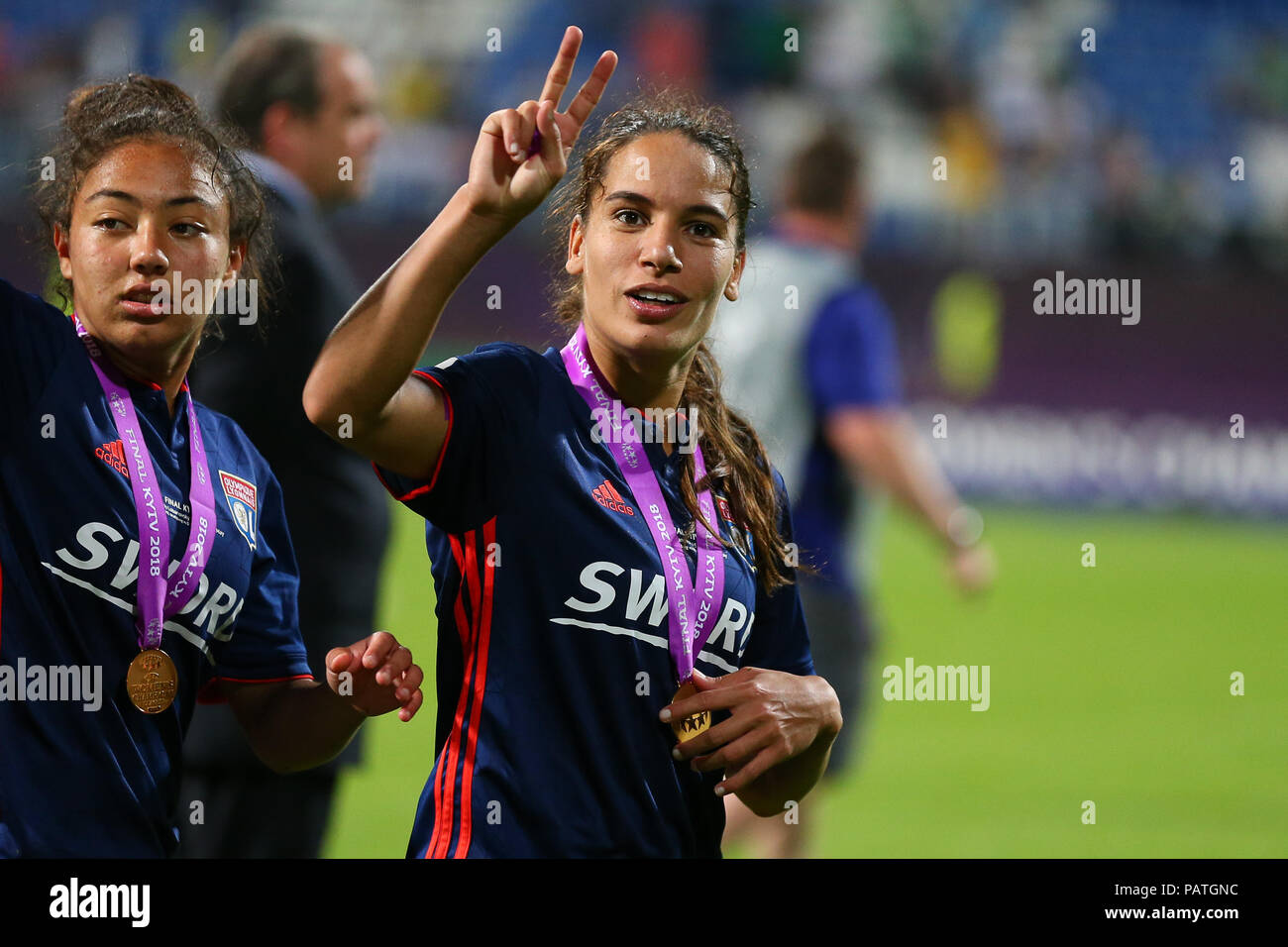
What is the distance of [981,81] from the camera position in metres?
16.8

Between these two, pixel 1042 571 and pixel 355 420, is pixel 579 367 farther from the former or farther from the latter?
pixel 1042 571

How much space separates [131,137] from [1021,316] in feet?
39.5

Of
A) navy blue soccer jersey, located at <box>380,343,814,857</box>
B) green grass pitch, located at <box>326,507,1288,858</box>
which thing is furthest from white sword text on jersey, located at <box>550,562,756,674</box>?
green grass pitch, located at <box>326,507,1288,858</box>

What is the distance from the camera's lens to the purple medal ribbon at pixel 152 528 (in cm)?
229

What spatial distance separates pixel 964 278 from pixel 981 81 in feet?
12.8

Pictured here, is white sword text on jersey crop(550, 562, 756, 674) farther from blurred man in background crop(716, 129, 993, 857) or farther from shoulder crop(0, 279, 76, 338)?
blurred man in background crop(716, 129, 993, 857)

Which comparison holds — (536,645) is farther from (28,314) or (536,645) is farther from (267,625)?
(28,314)

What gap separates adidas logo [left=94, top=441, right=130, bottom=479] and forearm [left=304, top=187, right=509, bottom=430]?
47cm

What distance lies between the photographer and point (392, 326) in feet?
6.53

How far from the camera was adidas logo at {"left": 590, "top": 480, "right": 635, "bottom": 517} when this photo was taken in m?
2.30

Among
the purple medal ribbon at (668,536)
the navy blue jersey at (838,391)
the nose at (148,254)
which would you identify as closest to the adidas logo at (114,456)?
the nose at (148,254)

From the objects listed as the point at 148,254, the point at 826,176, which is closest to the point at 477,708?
the point at 148,254

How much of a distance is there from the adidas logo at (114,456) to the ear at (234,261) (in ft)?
1.18
